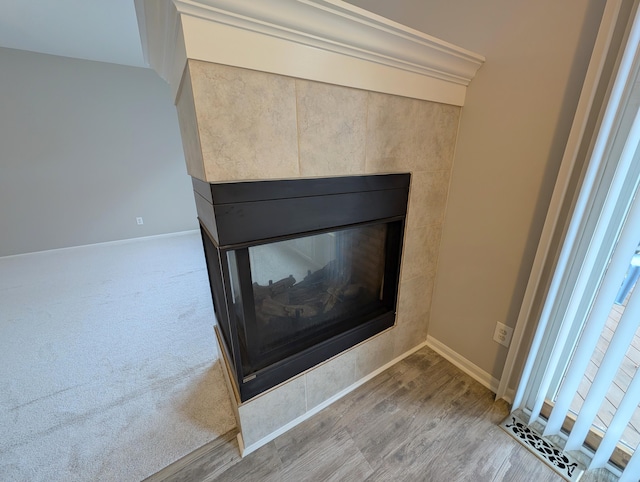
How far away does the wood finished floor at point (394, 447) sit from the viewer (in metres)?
1.06

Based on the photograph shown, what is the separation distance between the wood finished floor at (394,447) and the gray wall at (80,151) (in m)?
3.94

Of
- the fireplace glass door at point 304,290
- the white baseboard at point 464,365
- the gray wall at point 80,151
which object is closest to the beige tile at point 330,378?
the fireplace glass door at point 304,290

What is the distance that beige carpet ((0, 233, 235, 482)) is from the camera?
116 centimetres

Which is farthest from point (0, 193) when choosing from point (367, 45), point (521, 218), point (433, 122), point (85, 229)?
point (521, 218)

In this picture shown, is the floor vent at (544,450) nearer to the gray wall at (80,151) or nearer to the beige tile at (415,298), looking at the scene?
the beige tile at (415,298)

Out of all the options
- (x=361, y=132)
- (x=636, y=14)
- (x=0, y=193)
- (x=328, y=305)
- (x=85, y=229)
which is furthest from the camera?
(x=85, y=229)

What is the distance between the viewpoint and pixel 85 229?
362cm

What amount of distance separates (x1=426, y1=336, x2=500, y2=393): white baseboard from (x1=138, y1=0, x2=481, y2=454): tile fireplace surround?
16 centimetres

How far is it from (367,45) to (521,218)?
3.37 ft

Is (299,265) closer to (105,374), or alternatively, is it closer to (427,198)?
(427,198)

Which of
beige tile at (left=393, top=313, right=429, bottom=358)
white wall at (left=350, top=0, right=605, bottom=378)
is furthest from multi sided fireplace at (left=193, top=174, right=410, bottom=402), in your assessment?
white wall at (left=350, top=0, right=605, bottom=378)

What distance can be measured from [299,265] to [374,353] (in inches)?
29.7

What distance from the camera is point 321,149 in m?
0.94

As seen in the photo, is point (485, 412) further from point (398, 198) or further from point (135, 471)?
point (135, 471)
